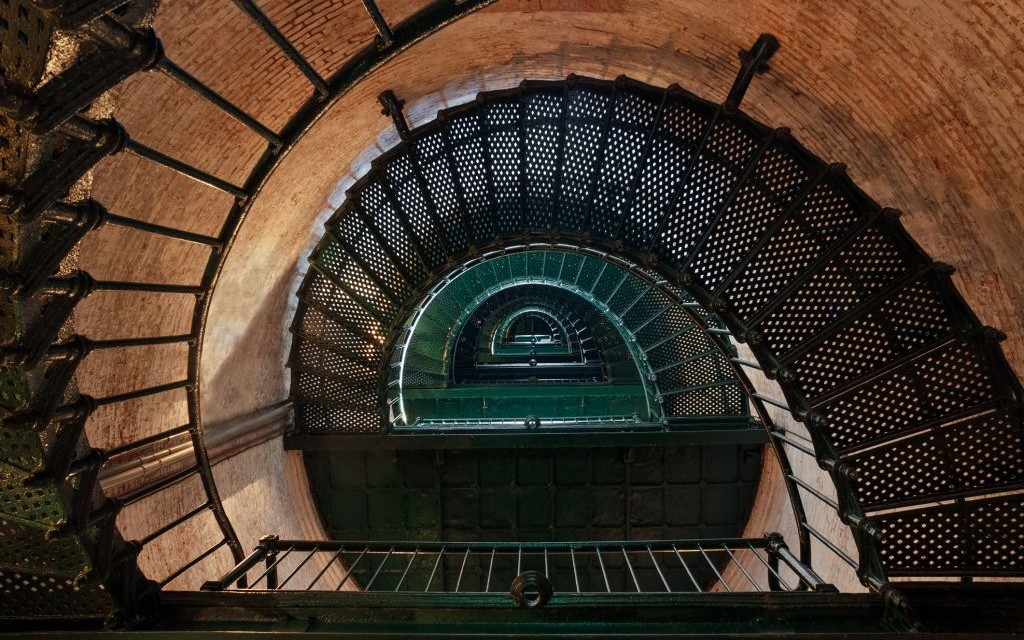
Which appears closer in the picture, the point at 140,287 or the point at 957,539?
the point at 140,287

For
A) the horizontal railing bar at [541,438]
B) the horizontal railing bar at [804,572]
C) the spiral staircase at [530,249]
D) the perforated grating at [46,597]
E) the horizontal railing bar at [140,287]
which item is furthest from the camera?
the horizontal railing bar at [541,438]

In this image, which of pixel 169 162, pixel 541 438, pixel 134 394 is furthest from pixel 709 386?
pixel 169 162

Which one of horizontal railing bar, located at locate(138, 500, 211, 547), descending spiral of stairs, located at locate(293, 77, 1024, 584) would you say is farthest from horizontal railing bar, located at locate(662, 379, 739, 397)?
horizontal railing bar, located at locate(138, 500, 211, 547)

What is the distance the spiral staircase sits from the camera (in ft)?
6.80

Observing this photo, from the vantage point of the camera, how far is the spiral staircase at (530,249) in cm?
207

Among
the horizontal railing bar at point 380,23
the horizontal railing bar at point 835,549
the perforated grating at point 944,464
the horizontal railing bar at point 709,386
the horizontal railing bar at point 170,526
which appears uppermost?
the horizontal railing bar at point 380,23

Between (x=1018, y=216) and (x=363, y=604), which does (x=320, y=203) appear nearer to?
(x=363, y=604)

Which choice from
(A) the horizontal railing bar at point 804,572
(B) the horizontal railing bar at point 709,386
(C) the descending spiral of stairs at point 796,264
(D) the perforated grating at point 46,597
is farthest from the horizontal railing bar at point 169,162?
(B) the horizontal railing bar at point 709,386

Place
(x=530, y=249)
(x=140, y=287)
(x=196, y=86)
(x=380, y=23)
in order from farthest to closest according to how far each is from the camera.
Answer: (x=530, y=249) → (x=140, y=287) → (x=380, y=23) → (x=196, y=86)

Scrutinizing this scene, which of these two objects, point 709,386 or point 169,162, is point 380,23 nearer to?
point 169,162

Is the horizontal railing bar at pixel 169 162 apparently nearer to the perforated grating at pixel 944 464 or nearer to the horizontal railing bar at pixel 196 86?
the horizontal railing bar at pixel 196 86

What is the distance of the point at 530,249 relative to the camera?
5.69 m

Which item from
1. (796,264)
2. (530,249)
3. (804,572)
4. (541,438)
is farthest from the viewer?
(541,438)

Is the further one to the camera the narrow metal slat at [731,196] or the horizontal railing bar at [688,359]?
the horizontal railing bar at [688,359]
